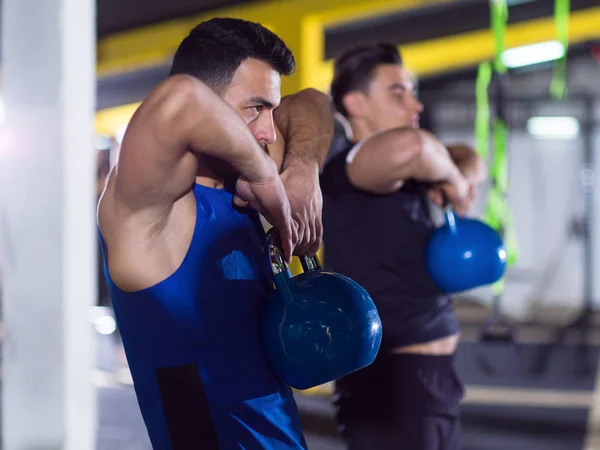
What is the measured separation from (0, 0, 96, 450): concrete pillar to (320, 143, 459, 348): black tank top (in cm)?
112

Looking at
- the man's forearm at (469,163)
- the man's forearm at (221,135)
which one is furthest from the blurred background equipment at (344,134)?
the man's forearm at (221,135)

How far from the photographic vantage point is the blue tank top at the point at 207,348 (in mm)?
1087

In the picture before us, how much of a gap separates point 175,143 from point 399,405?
4.21 ft

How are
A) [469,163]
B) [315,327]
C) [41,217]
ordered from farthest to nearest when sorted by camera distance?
[41,217]
[469,163]
[315,327]

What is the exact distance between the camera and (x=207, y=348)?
1104mm

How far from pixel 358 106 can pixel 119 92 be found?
22.8ft

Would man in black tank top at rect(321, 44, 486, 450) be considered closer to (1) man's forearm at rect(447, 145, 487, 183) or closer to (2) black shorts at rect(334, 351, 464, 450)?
(2) black shorts at rect(334, 351, 464, 450)

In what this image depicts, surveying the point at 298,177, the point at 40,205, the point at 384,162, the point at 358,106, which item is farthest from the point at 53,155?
the point at 298,177

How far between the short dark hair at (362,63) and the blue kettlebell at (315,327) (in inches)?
45.3

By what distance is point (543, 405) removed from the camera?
5.04 meters

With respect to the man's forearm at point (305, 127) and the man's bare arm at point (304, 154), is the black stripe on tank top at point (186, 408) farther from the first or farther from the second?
the man's forearm at point (305, 127)

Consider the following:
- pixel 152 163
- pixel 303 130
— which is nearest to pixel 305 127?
pixel 303 130

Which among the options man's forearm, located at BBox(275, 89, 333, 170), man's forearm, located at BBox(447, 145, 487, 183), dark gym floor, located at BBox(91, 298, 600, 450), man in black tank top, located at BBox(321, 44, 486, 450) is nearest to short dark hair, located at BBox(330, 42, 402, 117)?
man in black tank top, located at BBox(321, 44, 486, 450)

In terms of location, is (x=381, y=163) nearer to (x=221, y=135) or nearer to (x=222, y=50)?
(x=222, y=50)
